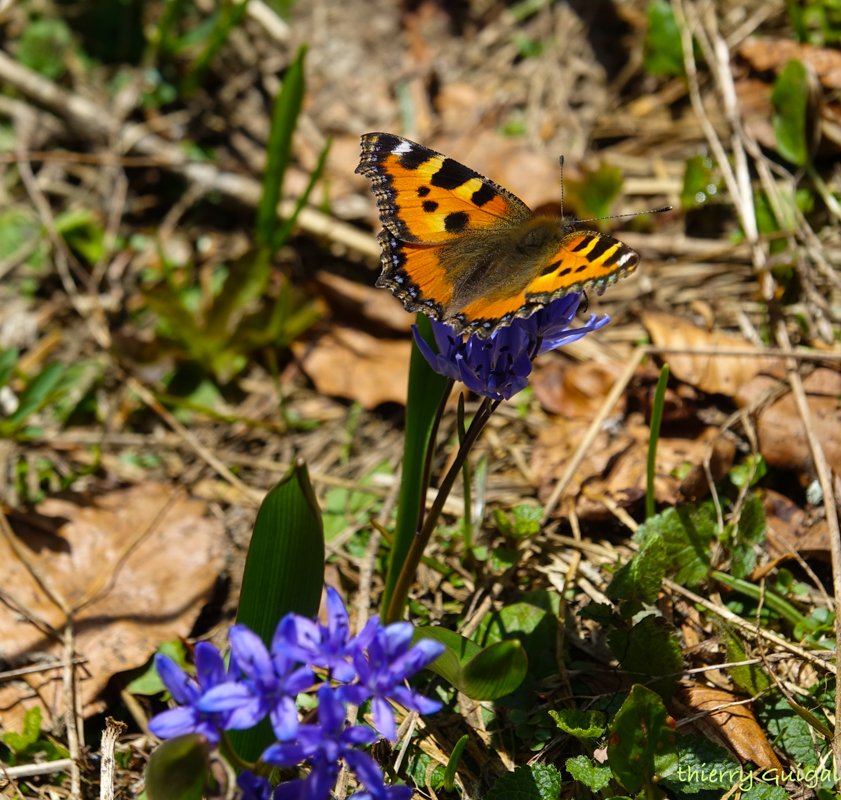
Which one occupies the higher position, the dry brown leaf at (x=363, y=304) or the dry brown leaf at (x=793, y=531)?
the dry brown leaf at (x=363, y=304)

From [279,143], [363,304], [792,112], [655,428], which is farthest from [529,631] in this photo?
[792,112]

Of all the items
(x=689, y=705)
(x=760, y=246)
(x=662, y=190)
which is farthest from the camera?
(x=662, y=190)

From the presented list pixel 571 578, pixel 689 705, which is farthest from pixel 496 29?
pixel 689 705

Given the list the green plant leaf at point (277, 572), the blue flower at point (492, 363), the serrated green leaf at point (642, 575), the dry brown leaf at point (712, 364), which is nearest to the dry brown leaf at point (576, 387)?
the dry brown leaf at point (712, 364)

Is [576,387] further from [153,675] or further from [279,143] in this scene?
[153,675]

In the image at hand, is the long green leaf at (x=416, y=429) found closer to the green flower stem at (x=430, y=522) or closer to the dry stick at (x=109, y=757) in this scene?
the green flower stem at (x=430, y=522)

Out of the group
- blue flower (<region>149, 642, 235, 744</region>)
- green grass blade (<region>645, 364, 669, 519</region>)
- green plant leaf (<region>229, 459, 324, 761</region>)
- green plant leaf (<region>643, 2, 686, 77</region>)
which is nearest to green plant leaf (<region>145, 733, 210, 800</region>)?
blue flower (<region>149, 642, 235, 744</region>)

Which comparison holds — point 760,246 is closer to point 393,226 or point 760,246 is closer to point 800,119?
point 800,119

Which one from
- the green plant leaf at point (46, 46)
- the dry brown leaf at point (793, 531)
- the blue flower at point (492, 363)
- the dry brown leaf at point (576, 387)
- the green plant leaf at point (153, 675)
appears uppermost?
the green plant leaf at point (46, 46)
